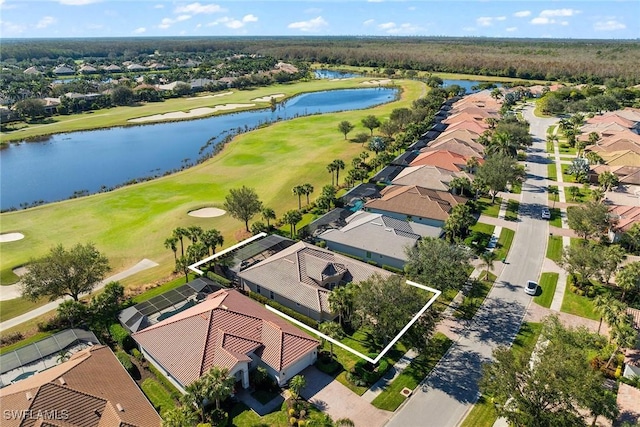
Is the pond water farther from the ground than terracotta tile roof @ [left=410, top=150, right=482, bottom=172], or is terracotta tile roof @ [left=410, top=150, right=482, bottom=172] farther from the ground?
terracotta tile roof @ [left=410, top=150, right=482, bottom=172]

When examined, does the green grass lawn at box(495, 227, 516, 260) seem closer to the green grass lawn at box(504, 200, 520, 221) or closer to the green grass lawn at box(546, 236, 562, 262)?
the green grass lawn at box(504, 200, 520, 221)

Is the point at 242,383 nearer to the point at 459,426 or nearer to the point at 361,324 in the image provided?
the point at 361,324

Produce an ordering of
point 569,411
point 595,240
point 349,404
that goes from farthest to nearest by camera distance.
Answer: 1. point 595,240
2. point 349,404
3. point 569,411

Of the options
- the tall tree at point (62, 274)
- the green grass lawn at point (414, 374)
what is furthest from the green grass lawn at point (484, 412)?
the tall tree at point (62, 274)

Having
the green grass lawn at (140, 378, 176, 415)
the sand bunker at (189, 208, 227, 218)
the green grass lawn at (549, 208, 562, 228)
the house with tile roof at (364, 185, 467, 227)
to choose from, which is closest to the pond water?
the sand bunker at (189, 208, 227, 218)

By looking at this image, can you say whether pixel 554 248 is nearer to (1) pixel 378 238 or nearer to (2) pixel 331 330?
(1) pixel 378 238

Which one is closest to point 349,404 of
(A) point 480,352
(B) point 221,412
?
(B) point 221,412

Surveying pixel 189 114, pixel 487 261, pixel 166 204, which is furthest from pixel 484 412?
pixel 189 114
